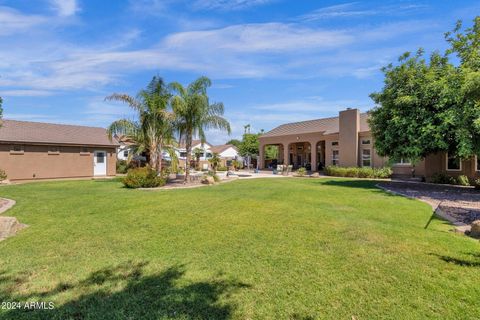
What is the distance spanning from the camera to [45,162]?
23.4m

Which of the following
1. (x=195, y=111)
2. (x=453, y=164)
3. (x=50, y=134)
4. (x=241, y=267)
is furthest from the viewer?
(x=50, y=134)

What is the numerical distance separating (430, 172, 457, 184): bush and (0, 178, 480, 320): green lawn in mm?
14621

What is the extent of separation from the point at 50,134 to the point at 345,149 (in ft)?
92.4

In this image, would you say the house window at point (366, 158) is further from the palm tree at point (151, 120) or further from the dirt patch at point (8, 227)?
the dirt patch at point (8, 227)

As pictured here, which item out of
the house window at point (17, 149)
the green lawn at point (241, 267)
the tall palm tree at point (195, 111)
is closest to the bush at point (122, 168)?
the house window at point (17, 149)

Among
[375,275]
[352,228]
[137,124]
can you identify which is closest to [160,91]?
[137,124]

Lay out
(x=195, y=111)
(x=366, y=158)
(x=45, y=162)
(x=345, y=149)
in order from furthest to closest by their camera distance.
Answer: (x=345, y=149) < (x=366, y=158) < (x=45, y=162) < (x=195, y=111)

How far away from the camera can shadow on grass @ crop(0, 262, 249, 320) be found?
128 inches

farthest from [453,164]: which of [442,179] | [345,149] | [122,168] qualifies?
[122,168]

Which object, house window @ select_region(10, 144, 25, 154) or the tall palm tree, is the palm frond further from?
house window @ select_region(10, 144, 25, 154)

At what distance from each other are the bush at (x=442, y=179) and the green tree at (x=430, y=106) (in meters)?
5.83

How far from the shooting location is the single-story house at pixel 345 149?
68.5 feet

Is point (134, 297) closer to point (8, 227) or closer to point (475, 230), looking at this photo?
point (8, 227)

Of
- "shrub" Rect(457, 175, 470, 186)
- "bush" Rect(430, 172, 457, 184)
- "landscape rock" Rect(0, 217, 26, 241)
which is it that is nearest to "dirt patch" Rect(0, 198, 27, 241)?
"landscape rock" Rect(0, 217, 26, 241)
